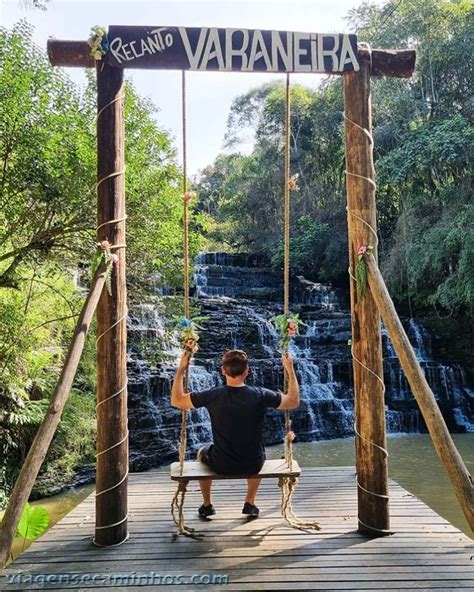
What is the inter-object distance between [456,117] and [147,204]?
9291mm

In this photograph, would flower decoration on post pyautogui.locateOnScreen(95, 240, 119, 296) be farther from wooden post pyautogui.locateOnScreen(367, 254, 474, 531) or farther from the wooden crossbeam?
wooden post pyautogui.locateOnScreen(367, 254, 474, 531)

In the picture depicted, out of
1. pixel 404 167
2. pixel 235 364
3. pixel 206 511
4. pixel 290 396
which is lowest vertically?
pixel 206 511

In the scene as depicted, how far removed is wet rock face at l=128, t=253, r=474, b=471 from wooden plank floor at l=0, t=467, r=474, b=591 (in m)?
4.81

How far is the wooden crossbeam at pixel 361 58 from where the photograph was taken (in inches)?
137

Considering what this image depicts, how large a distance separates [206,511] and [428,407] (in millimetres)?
1802

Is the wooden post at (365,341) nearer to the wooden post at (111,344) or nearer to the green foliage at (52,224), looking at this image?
the wooden post at (111,344)

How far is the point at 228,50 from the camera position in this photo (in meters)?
3.50

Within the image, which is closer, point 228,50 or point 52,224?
point 228,50

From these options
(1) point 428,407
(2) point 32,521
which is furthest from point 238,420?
(2) point 32,521

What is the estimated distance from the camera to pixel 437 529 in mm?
3459

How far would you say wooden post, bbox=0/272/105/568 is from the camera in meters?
2.38

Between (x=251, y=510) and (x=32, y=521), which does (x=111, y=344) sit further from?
(x=251, y=510)

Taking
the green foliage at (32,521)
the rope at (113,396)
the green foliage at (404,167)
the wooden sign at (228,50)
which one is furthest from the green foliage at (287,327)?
the green foliage at (404,167)

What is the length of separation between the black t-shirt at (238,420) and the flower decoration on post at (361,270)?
2.85 feet
